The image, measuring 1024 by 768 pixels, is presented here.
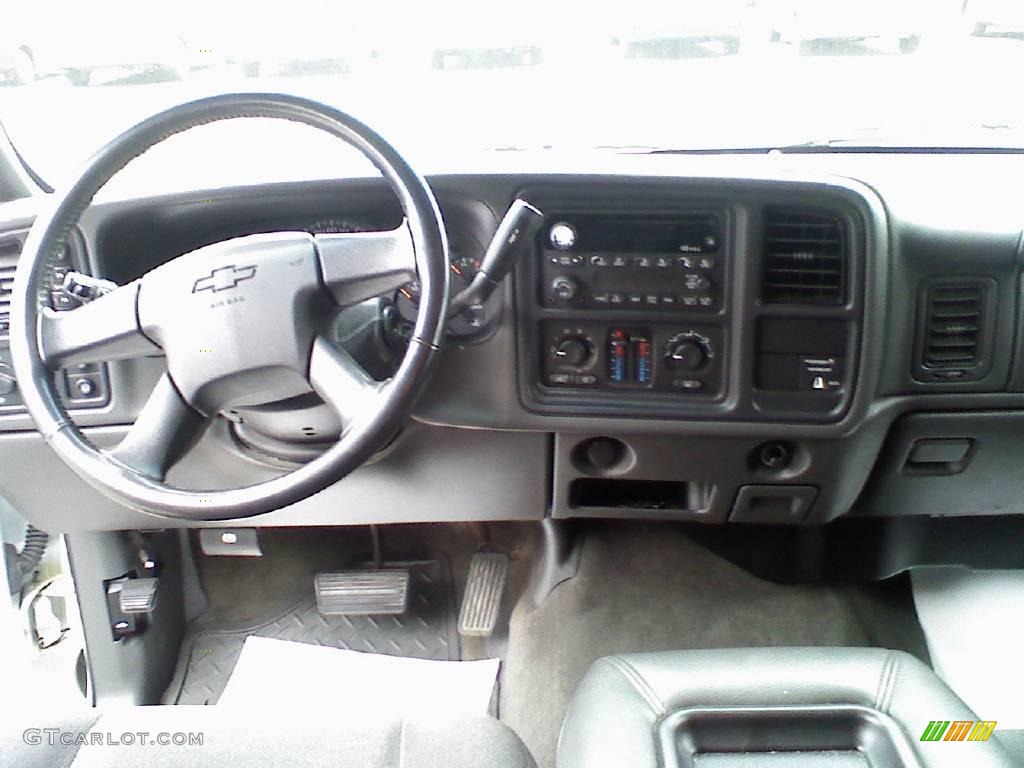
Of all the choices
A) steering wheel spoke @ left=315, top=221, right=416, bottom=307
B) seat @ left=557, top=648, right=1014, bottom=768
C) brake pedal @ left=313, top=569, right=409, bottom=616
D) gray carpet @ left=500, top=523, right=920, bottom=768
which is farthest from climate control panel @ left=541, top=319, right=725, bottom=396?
brake pedal @ left=313, top=569, right=409, bottom=616

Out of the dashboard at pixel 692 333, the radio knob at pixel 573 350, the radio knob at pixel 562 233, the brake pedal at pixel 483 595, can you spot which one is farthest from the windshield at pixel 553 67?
the brake pedal at pixel 483 595

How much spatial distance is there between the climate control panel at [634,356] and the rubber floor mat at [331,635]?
776mm

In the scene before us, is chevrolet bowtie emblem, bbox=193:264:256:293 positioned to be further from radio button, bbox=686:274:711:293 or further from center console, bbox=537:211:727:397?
radio button, bbox=686:274:711:293

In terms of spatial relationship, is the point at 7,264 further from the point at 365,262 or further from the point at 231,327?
the point at 365,262

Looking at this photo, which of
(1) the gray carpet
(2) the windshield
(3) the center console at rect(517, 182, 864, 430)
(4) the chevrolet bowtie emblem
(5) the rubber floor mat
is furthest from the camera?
(5) the rubber floor mat

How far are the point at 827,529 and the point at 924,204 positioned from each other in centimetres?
72

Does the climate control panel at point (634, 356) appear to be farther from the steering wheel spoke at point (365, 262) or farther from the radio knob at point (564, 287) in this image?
the steering wheel spoke at point (365, 262)

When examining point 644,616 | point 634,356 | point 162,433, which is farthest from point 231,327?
point 644,616

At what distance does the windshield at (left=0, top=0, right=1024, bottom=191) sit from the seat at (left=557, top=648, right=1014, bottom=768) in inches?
32.7

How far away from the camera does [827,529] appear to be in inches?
71.6

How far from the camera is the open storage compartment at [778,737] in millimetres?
1041

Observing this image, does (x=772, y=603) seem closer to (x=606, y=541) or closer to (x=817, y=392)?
(x=606, y=541)

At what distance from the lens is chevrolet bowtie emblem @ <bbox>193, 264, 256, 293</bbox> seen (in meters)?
1.13

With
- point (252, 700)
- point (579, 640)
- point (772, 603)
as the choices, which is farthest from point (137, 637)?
point (772, 603)
